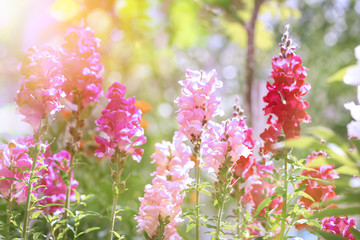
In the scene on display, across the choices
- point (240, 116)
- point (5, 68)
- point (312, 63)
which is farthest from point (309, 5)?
point (240, 116)

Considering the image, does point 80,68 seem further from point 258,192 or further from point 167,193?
point 258,192

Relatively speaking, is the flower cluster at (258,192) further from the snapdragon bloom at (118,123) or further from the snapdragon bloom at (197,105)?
the snapdragon bloom at (118,123)

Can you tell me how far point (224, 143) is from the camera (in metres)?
1.24

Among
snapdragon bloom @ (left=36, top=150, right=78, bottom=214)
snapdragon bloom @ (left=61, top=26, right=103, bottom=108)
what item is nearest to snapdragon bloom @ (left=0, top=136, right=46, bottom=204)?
snapdragon bloom @ (left=36, top=150, right=78, bottom=214)

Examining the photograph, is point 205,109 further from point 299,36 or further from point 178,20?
point 299,36

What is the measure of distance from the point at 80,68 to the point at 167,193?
0.56 metres

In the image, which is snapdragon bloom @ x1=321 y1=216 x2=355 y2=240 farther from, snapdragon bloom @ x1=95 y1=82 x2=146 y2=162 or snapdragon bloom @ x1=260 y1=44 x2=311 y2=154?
snapdragon bloom @ x1=95 y1=82 x2=146 y2=162

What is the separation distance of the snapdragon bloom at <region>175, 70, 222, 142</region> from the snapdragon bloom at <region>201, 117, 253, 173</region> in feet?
0.15

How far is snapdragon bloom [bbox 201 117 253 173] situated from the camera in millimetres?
1247

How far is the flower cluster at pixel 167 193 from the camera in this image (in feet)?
4.13

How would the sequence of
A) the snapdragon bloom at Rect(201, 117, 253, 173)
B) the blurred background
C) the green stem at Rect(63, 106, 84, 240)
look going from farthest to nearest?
the blurred background, the green stem at Rect(63, 106, 84, 240), the snapdragon bloom at Rect(201, 117, 253, 173)

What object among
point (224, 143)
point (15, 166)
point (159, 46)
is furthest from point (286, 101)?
point (159, 46)

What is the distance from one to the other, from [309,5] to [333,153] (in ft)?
22.1

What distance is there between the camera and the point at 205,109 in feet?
4.45
